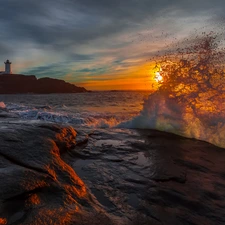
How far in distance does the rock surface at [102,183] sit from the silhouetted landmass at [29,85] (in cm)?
12665

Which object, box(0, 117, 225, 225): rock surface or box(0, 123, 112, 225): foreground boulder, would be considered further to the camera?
box(0, 117, 225, 225): rock surface

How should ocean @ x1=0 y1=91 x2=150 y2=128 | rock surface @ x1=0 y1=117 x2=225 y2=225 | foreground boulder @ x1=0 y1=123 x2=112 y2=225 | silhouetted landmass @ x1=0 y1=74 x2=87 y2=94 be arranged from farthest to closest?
silhouetted landmass @ x1=0 y1=74 x2=87 y2=94 < ocean @ x1=0 y1=91 x2=150 y2=128 < rock surface @ x1=0 y1=117 x2=225 y2=225 < foreground boulder @ x1=0 y1=123 x2=112 y2=225

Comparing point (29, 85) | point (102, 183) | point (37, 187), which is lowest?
point (102, 183)

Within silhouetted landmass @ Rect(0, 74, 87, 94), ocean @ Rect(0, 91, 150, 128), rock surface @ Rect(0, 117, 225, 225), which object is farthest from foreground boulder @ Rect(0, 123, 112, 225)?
silhouetted landmass @ Rect(0, 74, 87, 94)

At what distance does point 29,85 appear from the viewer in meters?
126

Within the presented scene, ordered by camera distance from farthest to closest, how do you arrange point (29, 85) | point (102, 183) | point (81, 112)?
point (29, 85) < point (81, 112) < point (102, 183)

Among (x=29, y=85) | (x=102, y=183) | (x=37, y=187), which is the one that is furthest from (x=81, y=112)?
(x=29, y=85)

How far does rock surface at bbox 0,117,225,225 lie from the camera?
2.60m

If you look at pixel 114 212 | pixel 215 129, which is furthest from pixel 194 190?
pixel 215 129

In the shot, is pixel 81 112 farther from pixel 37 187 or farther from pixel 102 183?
pixel 37 187

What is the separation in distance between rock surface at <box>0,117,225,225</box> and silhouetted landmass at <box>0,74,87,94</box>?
12665 centimetres

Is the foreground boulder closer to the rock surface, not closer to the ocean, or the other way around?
the rock surface

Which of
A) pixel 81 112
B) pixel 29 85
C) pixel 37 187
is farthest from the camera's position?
pixel 29 85

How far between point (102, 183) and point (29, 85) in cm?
13407
